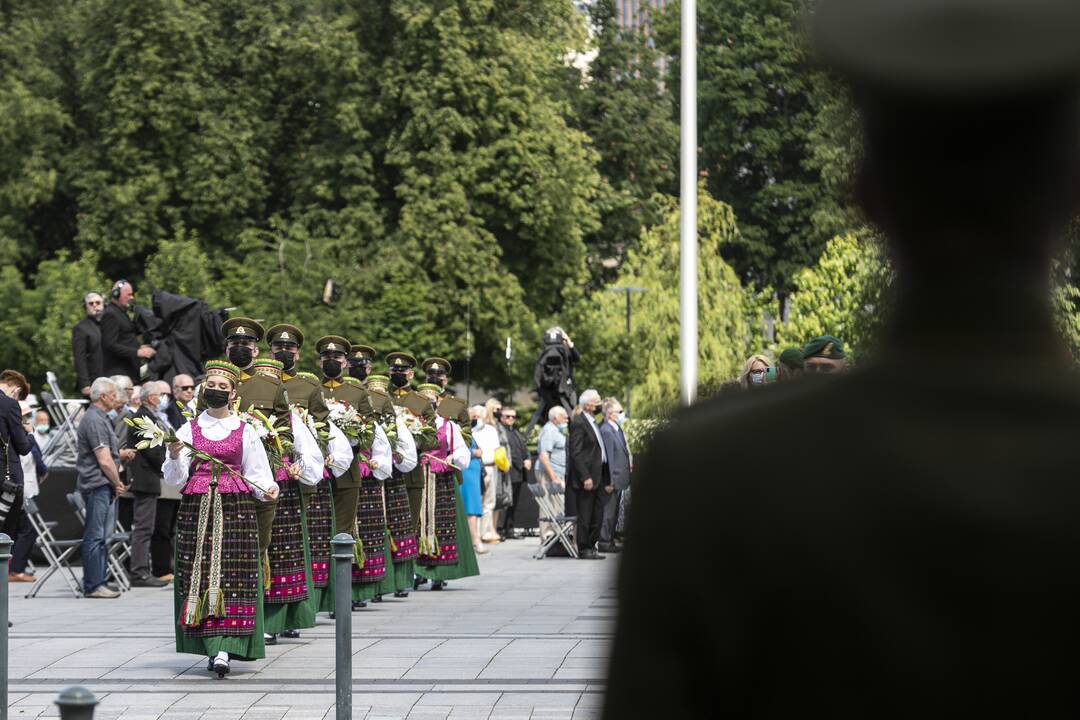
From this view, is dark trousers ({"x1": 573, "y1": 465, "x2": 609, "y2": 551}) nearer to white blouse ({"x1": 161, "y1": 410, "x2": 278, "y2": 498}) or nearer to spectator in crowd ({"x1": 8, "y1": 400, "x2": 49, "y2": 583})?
spectator in crowd ({"x1": 8, "y1": 400, "x2": 49, "y2": 583})

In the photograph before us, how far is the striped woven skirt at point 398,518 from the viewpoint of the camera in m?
18.0

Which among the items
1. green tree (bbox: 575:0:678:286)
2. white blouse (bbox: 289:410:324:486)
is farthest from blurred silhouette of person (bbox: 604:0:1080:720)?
green tree (bbox: 575:0:678:286)

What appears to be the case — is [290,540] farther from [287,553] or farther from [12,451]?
[12,451]

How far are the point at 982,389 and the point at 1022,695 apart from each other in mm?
226

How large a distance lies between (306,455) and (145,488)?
5572mm

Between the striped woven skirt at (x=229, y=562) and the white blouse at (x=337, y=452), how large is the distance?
9.80ft

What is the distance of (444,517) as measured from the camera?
1955 cm

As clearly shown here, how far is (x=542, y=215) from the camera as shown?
44969mm

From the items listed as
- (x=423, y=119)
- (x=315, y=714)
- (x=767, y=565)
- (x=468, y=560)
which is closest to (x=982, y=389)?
(x=767, y=565)

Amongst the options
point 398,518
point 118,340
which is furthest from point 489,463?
point 398,518

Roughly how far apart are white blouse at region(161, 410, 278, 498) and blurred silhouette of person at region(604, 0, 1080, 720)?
1062 cm

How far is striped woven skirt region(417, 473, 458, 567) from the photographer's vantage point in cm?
1945

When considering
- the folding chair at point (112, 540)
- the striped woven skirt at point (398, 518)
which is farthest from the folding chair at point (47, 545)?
the striped woven skirt at point (398, 518)

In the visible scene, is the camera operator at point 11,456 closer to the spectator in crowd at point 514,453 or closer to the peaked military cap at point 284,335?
the peaked military cap at point 284,335
